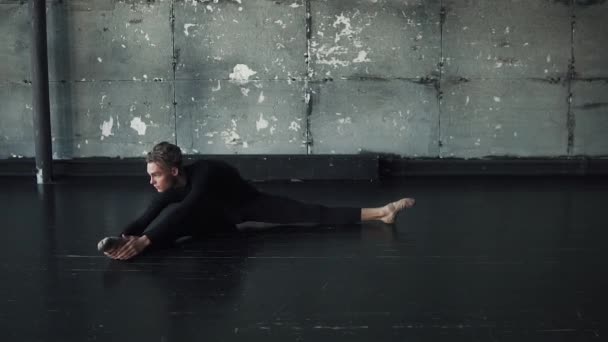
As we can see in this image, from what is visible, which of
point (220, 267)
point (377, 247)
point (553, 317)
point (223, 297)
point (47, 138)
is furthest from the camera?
point (47, 138)

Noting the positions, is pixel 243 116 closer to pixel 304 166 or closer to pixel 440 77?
pixel 304 166

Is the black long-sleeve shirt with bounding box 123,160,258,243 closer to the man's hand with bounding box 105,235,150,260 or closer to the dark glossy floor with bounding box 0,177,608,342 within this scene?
the man's hand with bounding box 105,235,150,260

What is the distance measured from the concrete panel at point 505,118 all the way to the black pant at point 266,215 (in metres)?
3.26

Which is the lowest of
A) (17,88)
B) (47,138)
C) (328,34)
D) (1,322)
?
(1,322)

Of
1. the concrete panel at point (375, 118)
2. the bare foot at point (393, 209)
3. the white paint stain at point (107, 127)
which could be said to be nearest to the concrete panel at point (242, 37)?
the concrete panel at point (375, 118)

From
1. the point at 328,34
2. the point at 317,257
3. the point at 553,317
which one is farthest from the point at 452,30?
the point at 553,317

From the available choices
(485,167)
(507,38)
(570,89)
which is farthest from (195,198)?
(570,89)

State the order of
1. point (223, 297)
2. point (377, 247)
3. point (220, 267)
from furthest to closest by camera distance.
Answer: point (377, 247) < point (220, 267) < point (223, 297)

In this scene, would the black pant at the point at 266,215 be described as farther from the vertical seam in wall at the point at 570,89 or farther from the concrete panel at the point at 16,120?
the concrete panel at the point at 16,120

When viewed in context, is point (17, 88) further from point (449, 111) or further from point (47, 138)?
point (449, 111)

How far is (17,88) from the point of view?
8.34 metres

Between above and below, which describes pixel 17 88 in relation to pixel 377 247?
above

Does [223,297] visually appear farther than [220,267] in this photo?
No

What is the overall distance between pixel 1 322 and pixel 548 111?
21.6ft
